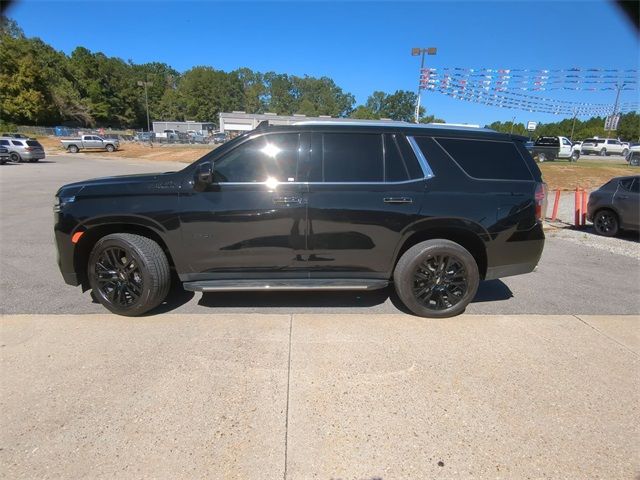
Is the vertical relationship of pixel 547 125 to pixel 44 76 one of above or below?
below

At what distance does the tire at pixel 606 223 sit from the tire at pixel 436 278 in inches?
265

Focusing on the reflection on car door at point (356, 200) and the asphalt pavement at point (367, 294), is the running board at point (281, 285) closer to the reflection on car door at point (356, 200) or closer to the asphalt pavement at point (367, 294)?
the reflection on car door at point (356, 200)

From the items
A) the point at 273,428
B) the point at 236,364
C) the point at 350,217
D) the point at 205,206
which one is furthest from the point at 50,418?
the point at 350,217

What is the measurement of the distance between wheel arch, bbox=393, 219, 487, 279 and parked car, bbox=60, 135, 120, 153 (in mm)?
47479

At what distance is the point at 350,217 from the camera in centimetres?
379

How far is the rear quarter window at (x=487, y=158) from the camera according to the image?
3984mm

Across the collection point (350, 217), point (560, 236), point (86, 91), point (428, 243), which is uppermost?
point (86, 91)

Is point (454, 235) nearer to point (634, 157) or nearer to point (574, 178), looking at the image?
point (574, 178)

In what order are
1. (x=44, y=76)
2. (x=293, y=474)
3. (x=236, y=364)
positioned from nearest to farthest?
1. (x=293, y=474)
2. (x=236, y=364)
3. (x=44, y=76)

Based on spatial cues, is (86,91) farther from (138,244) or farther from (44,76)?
(138,244)

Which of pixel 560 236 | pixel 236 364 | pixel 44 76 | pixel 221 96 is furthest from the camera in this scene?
pixel 221 96

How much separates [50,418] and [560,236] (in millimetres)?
9362

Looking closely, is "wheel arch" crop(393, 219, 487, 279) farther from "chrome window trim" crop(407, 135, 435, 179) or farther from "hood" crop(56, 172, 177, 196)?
"hood" crop(56, 172, 177, 196)

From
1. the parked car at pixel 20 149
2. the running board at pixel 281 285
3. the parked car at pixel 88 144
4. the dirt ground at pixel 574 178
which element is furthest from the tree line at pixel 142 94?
the running board at pixel 281 285
